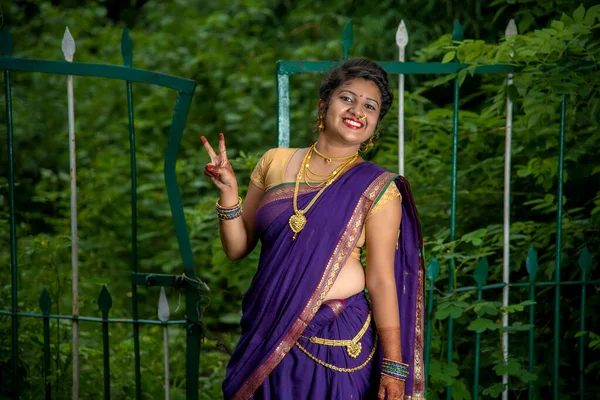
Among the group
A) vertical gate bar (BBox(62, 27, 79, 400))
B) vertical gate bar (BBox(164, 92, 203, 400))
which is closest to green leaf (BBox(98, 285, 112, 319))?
vertical gate bar (BBox(62, 27, 79, 400))

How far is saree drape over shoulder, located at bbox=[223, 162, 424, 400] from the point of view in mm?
2428

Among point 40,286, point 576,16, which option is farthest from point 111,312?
point 576,16

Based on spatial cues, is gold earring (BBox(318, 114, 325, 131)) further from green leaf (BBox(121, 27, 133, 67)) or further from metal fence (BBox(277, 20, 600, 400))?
green leaf (BBox(121, 27, 133, 67))

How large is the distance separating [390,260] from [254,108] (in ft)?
13.0

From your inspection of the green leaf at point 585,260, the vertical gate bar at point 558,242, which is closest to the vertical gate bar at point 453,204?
the vertical gate bar at point 558,242

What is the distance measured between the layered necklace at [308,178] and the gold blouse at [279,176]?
70 millimetres

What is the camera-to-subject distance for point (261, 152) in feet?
12.6

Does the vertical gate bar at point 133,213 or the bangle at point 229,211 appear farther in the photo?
the vertical gate bar at point 133,213

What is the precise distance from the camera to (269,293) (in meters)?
2.46

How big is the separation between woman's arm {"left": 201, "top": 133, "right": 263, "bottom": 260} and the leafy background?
1.76 feet

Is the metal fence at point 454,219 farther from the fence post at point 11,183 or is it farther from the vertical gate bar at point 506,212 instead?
the fence post at point 11,183

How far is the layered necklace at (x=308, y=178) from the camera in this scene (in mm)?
2443

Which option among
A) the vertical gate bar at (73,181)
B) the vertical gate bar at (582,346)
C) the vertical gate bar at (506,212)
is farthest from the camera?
the vertical gate bar at (582,346)

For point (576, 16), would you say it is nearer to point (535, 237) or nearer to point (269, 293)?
point (535, 237)
